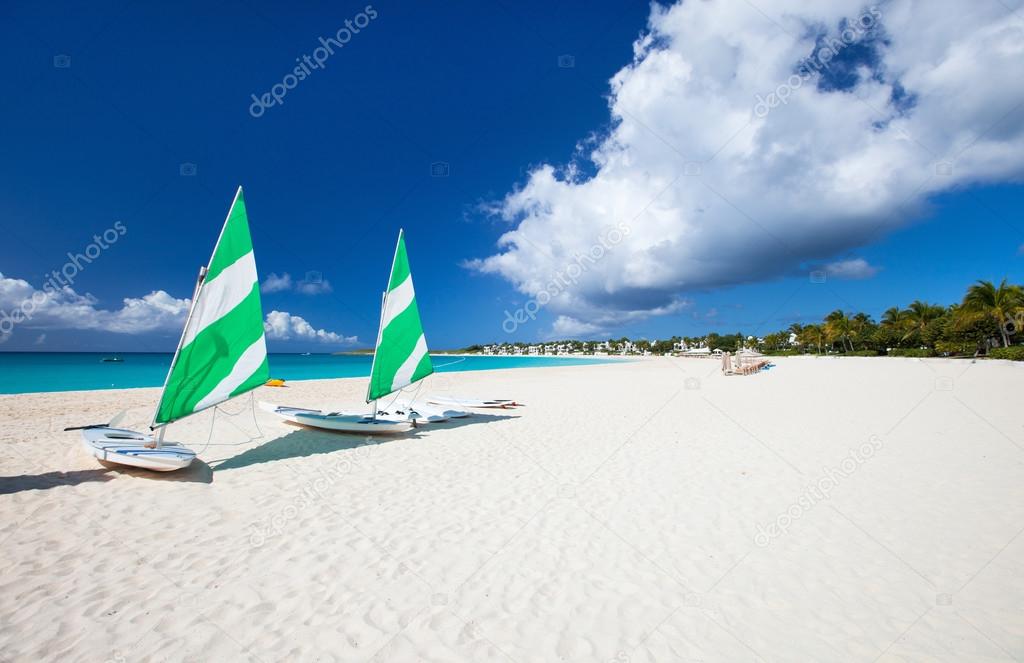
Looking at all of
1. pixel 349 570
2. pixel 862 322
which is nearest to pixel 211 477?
pixel 349 570

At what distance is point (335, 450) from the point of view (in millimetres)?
8703

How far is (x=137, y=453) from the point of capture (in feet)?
20.5

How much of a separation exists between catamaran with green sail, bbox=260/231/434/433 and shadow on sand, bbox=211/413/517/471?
0.77 feet

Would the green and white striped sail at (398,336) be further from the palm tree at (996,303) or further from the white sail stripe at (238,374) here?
the palm tree at (996,303)

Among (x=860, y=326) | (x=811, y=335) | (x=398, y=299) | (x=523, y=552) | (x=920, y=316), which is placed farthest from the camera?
(x=811, y=335)

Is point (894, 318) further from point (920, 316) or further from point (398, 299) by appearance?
point (398, 299)

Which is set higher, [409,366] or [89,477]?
[409,366]

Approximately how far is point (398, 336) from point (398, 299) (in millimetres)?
960

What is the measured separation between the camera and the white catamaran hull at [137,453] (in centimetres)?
628

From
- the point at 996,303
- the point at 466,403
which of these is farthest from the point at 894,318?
the point at 466,403

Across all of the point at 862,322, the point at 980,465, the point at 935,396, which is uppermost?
the point at 862,322

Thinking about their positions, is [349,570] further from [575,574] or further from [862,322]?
[862,322]

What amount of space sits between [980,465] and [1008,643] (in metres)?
5.84

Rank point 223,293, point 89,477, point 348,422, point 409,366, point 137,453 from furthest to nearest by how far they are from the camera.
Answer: point 409,366 → point 348,422 → point 223,293 → point 89,477 → point 137,453
